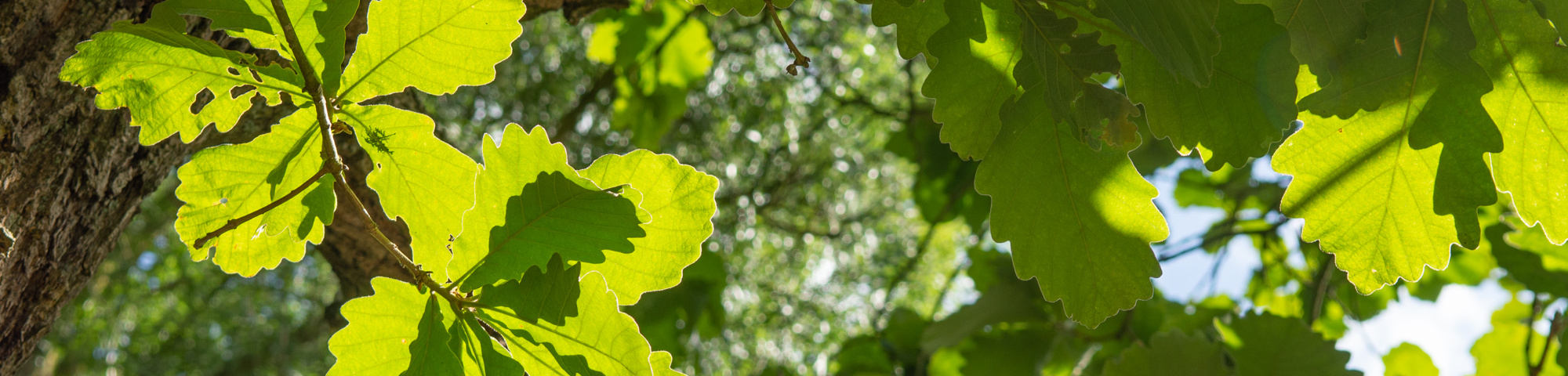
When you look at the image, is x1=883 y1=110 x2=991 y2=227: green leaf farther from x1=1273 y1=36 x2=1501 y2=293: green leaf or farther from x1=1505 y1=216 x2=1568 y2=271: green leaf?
x1=1273 y1=36 x2=1501 y2=293: green leaf

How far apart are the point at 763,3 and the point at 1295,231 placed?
257 centimetres

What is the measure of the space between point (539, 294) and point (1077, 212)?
48 centimetres

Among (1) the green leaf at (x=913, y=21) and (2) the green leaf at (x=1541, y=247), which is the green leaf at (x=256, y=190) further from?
(2) the green leaf at (x=1541, y=247)

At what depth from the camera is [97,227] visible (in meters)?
0.96

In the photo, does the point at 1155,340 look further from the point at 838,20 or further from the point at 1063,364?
the point at 838,20

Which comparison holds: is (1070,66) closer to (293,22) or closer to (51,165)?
(293,22)

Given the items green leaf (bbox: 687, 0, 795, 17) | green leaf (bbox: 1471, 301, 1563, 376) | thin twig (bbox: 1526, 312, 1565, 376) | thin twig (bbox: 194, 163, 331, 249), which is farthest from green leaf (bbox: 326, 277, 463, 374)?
green leaf (bbox: 1471, 301, 1563, 376)

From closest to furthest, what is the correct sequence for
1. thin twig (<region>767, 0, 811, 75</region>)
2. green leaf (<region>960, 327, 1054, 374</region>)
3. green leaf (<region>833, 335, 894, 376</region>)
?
1. thin twig (<region>767, 0, 811, 75</region>)
2. green leaf (<region>960, 327, 1054, 374</region>)
3. green leaf (<region>833, 335, 894, 376</region>)

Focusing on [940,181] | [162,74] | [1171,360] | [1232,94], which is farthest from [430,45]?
[940,181]

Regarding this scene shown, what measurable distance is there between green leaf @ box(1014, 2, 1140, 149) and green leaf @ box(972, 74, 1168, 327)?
0.08 metres

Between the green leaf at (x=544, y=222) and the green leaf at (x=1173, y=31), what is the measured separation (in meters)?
0.40

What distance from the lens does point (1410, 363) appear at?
224cm

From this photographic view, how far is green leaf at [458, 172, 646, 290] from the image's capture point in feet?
2.18

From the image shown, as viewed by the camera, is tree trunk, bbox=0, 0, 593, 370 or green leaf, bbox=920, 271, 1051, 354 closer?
tree trunk, bbox=0, 0, 593, 370
